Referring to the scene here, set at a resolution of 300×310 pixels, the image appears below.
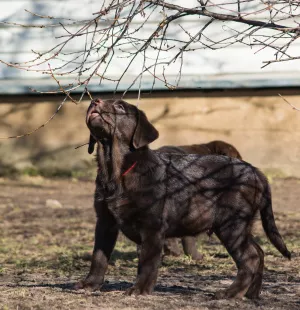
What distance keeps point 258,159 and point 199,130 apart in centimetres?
106

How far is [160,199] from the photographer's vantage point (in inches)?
247

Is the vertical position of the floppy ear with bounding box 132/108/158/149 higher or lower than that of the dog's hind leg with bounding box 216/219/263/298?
higher

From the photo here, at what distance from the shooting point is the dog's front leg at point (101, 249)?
6387 mm

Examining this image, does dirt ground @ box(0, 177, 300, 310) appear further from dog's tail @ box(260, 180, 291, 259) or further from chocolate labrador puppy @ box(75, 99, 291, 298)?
dog's tail @ box(260, 180, 291, 259)

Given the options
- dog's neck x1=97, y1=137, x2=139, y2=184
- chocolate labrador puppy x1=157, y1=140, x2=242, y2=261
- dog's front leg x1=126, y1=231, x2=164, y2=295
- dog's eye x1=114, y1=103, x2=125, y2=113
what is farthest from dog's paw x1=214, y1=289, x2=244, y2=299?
chocolate labrador puppy x1=157, y1=140, x2=242, y2=261

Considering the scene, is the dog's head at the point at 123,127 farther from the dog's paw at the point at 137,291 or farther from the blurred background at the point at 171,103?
the blurred background at the point at 171,103

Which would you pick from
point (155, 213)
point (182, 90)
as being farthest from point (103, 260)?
point (182, 90)

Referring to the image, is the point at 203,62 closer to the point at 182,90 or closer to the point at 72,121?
the point at 182,90

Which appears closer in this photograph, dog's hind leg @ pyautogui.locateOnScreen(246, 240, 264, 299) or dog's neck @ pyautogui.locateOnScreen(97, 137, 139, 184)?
dog's hind leg @ pyautogui.locateOnScreen(246, 240, 264, 299)

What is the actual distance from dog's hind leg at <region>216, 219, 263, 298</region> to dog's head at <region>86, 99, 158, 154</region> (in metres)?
0.90

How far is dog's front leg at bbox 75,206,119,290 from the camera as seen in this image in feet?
21.0

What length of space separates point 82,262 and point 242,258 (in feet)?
9.14

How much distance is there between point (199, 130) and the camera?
551 inches

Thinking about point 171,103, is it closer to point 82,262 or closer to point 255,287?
point 82,262
